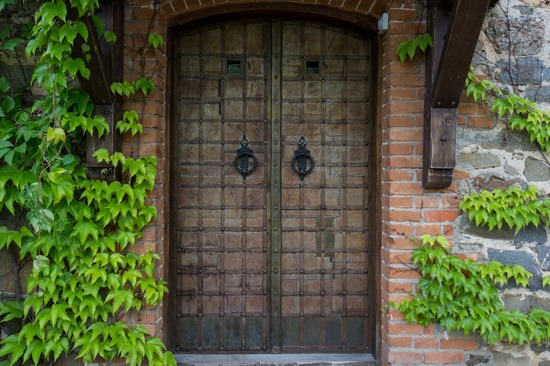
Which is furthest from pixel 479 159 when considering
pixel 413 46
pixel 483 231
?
pixel 413 46

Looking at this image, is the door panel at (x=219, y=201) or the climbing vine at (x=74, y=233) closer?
the climbing vine at (x=74, y=233)

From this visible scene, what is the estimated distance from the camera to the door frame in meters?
2.96

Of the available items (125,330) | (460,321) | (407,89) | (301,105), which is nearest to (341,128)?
(301,105)

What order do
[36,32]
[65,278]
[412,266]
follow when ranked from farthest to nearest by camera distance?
[412,266] → [65,278] → [36,32]

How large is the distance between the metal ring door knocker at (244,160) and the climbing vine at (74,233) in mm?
604

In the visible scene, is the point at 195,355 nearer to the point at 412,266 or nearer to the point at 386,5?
the point at 412,266

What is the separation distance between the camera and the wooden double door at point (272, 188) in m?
3.08

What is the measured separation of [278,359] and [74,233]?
4.89 feet

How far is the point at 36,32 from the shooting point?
7.62 feet

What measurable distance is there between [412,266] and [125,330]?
5.58 feet

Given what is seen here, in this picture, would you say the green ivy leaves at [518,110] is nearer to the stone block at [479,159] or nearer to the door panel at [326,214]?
the stone block at [479,159]

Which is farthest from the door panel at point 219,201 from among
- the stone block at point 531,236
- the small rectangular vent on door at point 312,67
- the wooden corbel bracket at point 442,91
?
the stone block at point 531,236

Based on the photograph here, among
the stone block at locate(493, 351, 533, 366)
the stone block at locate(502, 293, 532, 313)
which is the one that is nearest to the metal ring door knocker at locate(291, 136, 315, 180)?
the stone block at locate(502, 293, 532, 313)

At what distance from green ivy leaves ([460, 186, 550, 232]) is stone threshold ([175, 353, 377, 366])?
1139 mm
